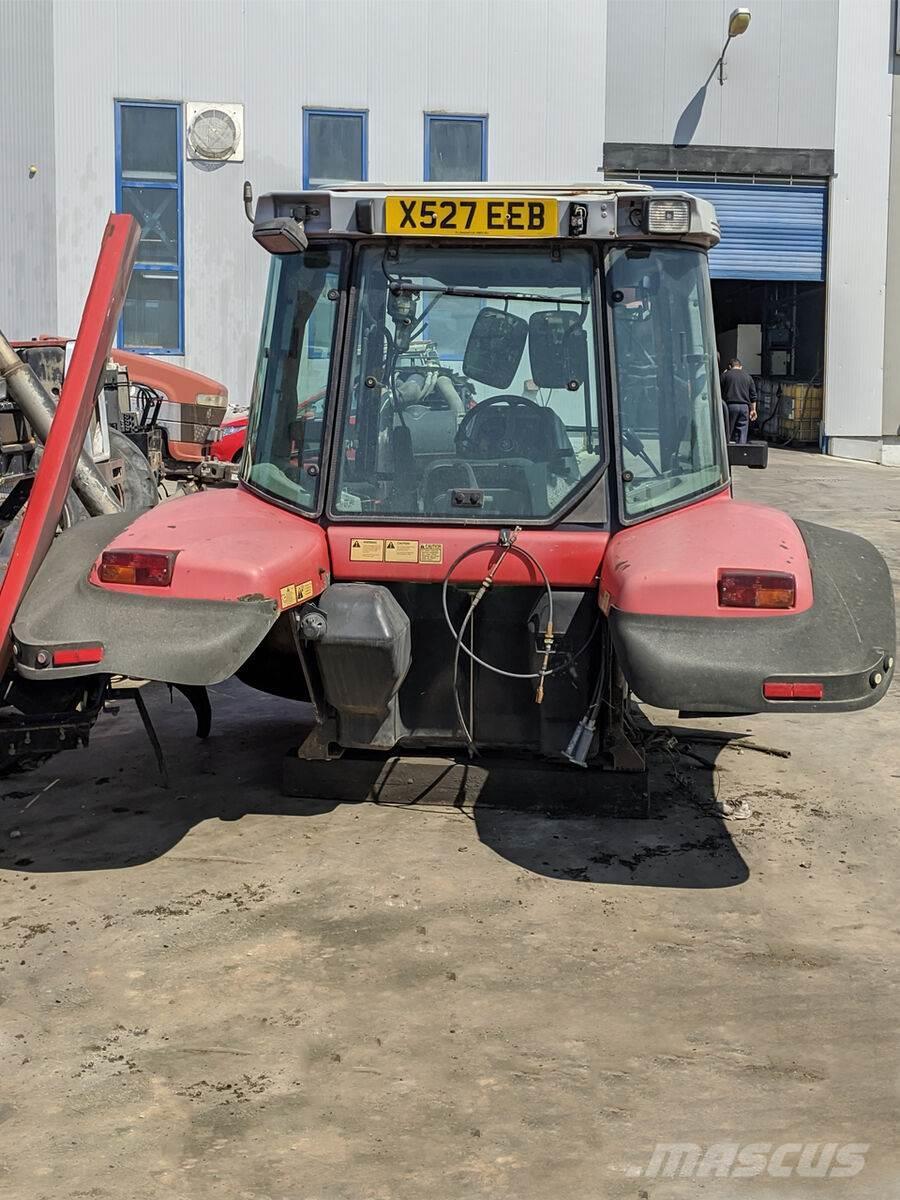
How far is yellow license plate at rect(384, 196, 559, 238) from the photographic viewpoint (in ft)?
17.9

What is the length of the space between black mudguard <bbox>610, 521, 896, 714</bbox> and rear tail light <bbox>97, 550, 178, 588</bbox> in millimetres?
1511

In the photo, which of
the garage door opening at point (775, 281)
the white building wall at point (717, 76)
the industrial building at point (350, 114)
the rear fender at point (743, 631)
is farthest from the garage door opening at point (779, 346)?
the rear fender at point (743, 631)

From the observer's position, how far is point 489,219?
17.9ft

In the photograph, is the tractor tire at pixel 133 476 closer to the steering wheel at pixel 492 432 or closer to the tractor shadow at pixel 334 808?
the tractor shadow at pixel 334 808

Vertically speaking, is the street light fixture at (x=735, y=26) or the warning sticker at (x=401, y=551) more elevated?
the street light fixture at (x=735, y=26)

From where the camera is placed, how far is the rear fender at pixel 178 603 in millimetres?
4676

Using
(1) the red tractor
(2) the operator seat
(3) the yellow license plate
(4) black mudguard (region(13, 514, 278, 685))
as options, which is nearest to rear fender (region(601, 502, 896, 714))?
(1) the red tractor

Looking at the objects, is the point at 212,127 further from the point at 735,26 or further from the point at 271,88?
the point at 735,26

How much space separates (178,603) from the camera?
15.8 feet

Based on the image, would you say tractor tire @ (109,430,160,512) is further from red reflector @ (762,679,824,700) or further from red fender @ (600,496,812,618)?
red reflector @ (762,679,824,700)

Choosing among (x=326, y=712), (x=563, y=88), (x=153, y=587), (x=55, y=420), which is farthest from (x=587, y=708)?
(x=563, y=88)

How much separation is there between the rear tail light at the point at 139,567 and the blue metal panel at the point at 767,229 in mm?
18713

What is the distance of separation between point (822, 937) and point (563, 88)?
59.2 ft

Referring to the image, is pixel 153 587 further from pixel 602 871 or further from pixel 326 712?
pixel 602 871
